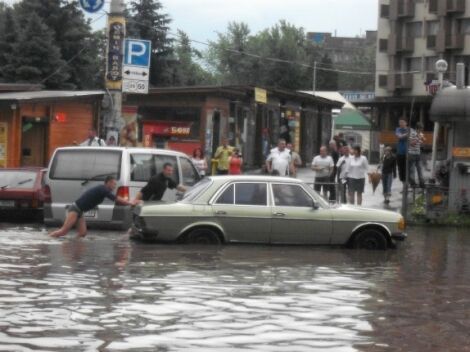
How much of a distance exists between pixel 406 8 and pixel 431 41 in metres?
3.61

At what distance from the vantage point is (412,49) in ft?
273

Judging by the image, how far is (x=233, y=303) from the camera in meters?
11.6

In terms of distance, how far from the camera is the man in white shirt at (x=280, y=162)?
28375mm

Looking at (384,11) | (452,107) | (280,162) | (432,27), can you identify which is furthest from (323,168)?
(384,11)

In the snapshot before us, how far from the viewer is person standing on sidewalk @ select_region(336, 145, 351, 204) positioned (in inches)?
1074

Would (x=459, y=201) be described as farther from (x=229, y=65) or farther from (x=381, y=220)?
(x=229, y=65)

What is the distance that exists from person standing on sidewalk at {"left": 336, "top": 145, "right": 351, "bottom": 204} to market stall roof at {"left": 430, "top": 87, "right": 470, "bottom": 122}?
10.7 feet

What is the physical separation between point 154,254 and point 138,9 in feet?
190

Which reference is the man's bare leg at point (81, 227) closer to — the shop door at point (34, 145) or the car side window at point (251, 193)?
the car side window at point (251, 193)

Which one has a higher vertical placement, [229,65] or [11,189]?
[229,65]

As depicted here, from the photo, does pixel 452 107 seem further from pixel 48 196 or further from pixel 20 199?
pixel 20 199

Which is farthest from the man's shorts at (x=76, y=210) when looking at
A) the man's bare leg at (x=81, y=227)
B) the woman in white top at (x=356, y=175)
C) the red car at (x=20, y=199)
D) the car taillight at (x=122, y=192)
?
the woman in white top at (x=356, y=175)

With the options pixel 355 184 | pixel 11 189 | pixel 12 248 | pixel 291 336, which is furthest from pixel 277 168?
pixel 291 336

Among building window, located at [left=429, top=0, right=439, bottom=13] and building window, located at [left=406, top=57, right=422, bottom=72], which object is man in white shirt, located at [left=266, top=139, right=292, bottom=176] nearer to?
building window, located at [left=429, top=0, right=439, bottom=13]
